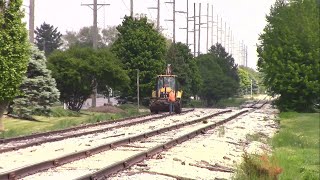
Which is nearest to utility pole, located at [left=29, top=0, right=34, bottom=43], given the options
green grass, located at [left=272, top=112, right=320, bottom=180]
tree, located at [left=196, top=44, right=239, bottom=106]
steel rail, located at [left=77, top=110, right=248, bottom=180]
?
steel rail, located at [left=77, top=110, right=248, bottom=180]

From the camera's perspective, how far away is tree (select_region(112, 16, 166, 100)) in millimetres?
54812

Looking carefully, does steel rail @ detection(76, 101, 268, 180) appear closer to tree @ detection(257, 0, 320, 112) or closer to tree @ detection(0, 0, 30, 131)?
tree @ detection(0, 0, 30, 131)

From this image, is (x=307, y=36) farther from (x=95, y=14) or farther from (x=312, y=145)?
(x=312, y=145)

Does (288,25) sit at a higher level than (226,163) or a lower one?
higher

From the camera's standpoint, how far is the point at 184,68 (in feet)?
238

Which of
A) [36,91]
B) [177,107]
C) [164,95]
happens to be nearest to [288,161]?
[36,91]

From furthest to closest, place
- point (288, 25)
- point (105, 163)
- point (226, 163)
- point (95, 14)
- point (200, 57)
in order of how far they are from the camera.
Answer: point (200, 57), point (288, 25), point (95, 14), point (226, 163), point (105, 163)

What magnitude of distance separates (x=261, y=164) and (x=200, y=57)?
8888 cm

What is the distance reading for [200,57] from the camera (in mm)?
100188

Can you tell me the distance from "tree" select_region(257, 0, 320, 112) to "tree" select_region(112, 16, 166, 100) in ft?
33.9

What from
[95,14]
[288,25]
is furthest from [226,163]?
[288,25]

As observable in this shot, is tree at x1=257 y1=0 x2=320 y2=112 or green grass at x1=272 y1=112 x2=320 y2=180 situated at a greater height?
tree at x1=257 y1=0 x2=320 y2=112

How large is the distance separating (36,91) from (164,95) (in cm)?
1520

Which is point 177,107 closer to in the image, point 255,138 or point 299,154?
point 255,138
